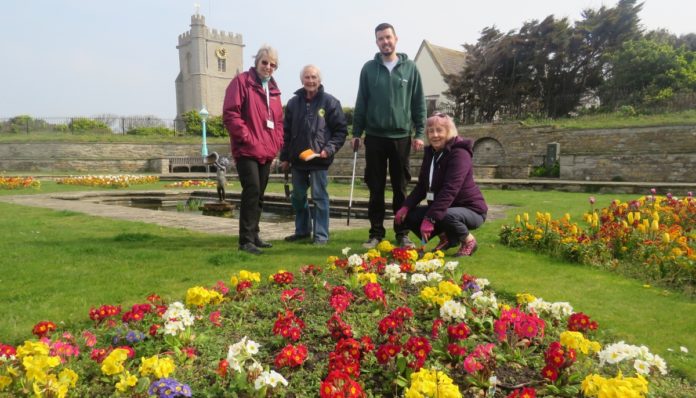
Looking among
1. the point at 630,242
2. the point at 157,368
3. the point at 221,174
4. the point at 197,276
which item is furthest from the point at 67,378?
the point at 221,174

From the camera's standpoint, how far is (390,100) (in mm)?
Answer: 4523

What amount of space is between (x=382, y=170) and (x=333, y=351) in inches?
110

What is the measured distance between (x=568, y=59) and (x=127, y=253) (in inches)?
991

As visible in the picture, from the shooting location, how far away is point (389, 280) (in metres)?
3.05

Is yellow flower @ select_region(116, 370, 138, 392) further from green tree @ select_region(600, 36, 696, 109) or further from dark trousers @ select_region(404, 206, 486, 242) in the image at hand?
green tree @ select_region(600, 36, 696, 109)

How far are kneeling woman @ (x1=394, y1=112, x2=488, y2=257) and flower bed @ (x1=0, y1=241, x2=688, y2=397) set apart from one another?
109 centimetres

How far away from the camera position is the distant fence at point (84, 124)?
31.9 meters

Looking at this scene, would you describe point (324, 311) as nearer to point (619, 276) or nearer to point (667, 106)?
point (619, 276)

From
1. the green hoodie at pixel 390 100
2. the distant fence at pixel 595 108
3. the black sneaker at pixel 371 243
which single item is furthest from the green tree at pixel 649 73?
the black sneaker at pixel 371 243

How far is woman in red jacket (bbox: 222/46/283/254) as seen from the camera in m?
4.34

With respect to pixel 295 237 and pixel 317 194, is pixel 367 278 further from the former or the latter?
pixel 295 237

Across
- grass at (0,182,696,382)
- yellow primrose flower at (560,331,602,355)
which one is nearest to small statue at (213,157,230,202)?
grass at (0,182,696,382)

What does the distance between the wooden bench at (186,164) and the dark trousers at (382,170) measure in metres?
21.4

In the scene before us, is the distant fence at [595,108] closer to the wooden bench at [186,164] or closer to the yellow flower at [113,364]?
the wooden bench at [186,164]
